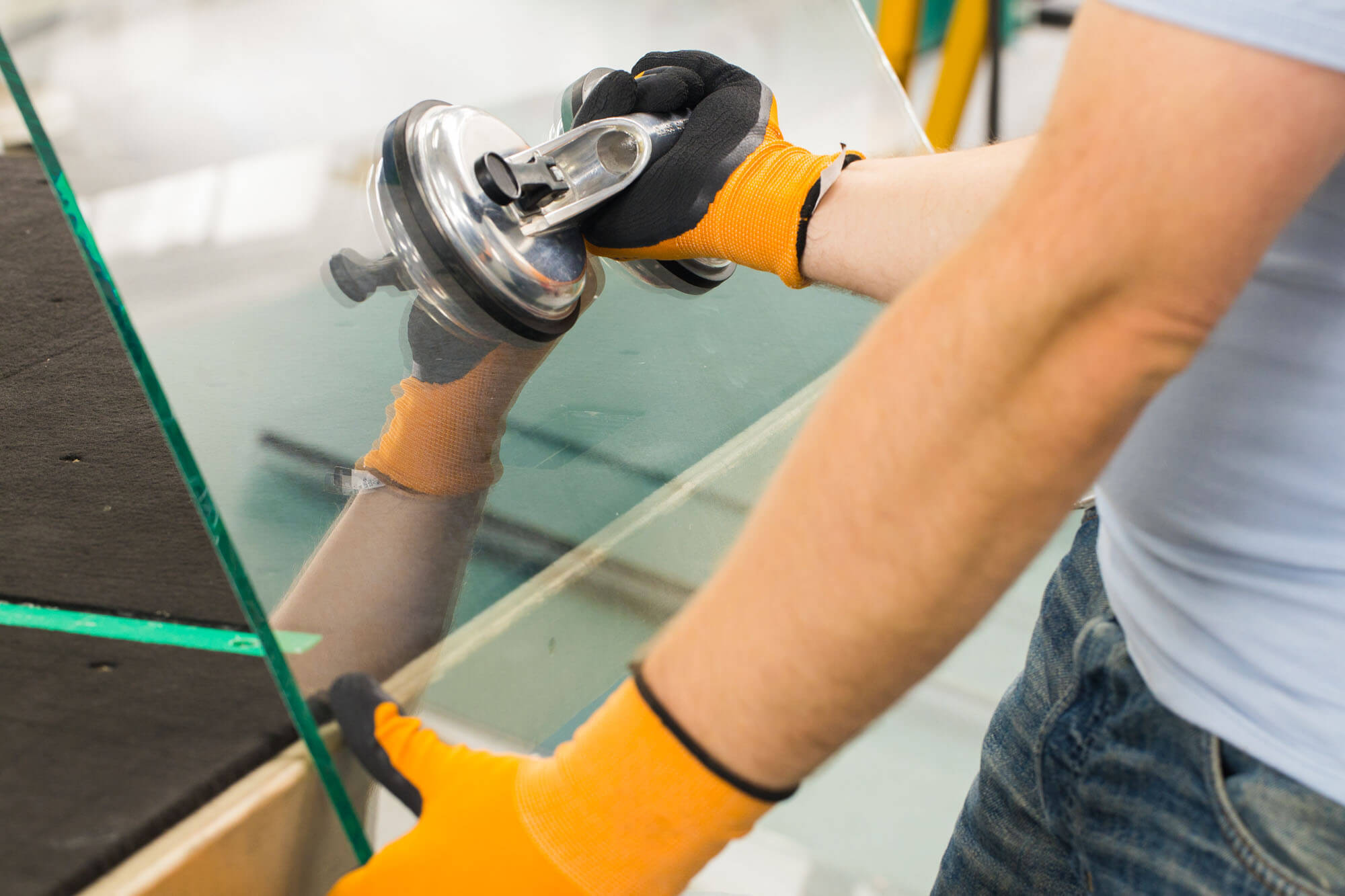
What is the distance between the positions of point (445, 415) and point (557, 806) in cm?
32

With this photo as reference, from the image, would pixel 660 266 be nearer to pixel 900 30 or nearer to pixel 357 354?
pixel 357 354

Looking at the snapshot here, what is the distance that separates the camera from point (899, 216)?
2.77 feet

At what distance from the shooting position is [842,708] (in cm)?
39

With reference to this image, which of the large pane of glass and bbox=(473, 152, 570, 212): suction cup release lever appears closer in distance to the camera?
the large pane of glass

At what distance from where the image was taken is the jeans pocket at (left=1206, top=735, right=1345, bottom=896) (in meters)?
0.44

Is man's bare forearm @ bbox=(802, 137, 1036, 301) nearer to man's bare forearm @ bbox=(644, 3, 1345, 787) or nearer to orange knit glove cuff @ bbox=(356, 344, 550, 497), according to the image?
orange knit glove cuff @ bbox=(356, 344, 550, 497)

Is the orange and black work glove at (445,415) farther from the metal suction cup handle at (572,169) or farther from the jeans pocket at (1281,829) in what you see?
the jeans pocket at (1281,829)

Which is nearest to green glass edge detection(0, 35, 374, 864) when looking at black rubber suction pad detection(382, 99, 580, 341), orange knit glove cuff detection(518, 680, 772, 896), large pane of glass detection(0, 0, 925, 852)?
large pane of glass detection(0, 0, 925, 852)

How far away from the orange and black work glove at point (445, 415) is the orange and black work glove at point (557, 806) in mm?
157

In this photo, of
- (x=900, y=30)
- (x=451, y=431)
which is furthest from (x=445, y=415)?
(x=900, y=30)

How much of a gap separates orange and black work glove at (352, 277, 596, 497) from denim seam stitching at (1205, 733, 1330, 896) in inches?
19.1

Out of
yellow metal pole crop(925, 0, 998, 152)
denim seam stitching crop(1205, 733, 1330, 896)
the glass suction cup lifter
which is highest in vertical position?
the glass suction cup lifter

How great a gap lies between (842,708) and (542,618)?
36cm

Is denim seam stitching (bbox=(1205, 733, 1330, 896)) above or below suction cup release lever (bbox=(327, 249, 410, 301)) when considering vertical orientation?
below
